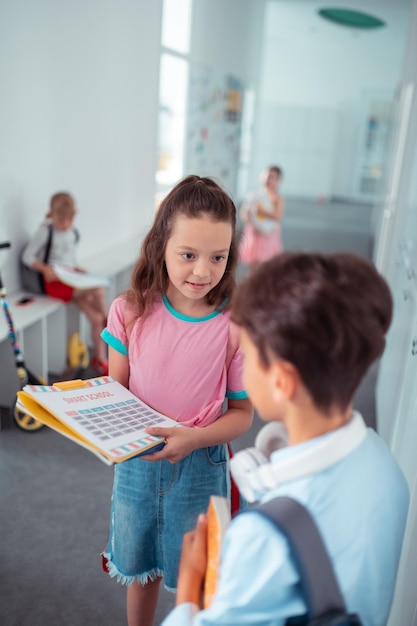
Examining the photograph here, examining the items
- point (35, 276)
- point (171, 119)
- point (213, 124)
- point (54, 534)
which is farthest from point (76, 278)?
point (213, 124)

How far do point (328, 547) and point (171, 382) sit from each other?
68 cm

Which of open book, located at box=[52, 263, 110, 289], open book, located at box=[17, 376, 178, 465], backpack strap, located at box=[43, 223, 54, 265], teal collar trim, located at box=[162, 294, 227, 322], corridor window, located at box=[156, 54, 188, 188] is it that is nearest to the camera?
open book, located at box=[17, 376, 178, 465]

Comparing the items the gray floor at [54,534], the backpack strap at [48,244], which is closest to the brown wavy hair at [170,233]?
the gray floor at [54,534]

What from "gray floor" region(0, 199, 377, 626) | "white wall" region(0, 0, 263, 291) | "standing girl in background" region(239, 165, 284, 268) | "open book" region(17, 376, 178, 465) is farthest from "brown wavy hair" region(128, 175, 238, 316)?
"standing girl in background" region(239, 165, 284, 268)

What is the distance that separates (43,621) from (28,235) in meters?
2.54

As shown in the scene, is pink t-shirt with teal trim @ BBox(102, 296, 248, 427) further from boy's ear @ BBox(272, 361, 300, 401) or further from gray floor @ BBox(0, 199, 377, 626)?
gray floor @ BBox(0, 199, 377, 626)

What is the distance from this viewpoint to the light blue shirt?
2.38ft

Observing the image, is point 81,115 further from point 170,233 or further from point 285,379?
point 285,379

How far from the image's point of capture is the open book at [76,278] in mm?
3465

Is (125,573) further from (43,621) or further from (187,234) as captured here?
(187,234)

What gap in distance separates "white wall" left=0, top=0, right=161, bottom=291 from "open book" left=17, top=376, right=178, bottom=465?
8.18 ft

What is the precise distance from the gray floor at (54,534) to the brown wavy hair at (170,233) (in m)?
1.18

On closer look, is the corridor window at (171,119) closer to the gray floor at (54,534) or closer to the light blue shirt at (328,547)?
the gray floor at (54,534)

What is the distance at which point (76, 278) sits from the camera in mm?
3520
